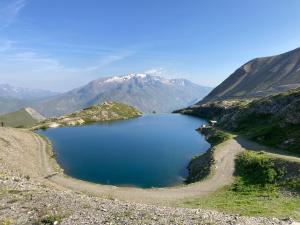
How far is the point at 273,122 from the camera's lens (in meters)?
117

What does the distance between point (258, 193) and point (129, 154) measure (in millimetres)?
57365

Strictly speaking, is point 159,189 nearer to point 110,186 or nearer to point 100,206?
point 110,186

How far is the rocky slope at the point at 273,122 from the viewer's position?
97312 millimetres

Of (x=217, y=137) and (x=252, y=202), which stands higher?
(x=217, y=137)

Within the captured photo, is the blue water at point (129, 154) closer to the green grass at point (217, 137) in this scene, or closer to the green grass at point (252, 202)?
the green grass at point (217, 137)

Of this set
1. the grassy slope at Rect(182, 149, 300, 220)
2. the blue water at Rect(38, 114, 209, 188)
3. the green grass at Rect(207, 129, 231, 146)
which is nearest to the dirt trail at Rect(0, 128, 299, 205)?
the grassy slope at Rect(182, 149, 300, 220)

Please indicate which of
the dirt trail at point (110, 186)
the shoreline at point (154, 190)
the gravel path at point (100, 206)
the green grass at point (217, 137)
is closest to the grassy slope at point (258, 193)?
the shoreline at point (154, 190)

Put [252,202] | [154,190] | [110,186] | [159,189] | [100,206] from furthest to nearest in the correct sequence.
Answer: [110,186]
[159,189]
[154,190]
[252,202]
[100,206]

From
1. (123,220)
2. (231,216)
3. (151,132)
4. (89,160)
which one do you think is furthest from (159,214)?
(151,132)

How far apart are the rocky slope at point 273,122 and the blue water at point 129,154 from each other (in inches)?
675

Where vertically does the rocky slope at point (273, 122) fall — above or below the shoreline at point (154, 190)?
above

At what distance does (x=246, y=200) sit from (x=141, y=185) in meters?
28.1

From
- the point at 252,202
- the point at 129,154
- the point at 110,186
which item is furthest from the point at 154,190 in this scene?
the point at 129,154

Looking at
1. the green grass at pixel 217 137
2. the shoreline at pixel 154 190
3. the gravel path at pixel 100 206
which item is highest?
the green grass at pixel 217 137
